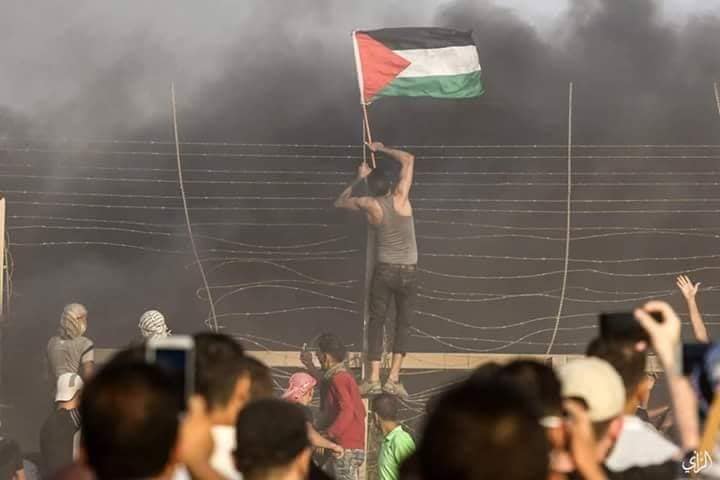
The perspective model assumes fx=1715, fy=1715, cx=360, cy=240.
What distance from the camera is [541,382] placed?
3748 mm

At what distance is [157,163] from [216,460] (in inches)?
706

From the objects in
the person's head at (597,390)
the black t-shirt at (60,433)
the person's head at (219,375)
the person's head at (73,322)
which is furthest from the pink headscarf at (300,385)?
the person's head at (597,390)

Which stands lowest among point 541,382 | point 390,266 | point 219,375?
point 390,266

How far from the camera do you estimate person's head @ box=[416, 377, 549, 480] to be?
9.18 ft

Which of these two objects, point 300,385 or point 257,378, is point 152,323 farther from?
point 257,378

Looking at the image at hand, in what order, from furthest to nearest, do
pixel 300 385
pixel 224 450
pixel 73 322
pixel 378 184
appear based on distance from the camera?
pixel 378 184 → pixel 73 322 → pixel 300 385 → pixel 224 450

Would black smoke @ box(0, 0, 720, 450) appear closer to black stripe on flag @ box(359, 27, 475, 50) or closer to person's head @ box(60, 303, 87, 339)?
black stripe on flag @ box(359, 27, 475, 50)

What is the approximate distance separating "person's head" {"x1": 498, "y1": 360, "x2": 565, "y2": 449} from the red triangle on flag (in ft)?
37.2

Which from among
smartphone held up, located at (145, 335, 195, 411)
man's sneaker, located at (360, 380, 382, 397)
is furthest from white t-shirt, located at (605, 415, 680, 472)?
man's sneaker, located at (360, 380, 382, 397)

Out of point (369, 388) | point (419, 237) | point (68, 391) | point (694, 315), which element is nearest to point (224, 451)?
point (694, 315)

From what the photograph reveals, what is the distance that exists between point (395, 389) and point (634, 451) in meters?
8.69

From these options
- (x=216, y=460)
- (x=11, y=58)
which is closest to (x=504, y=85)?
(x=11, y=58)

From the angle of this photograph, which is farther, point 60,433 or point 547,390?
point 60,433

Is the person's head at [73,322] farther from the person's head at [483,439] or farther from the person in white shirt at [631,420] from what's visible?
the person's head at [483,439]
